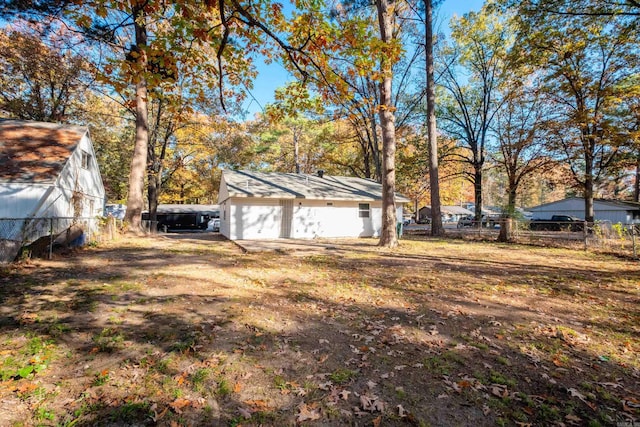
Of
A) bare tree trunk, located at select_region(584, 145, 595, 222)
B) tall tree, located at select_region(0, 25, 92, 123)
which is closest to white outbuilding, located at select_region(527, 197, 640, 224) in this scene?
bare tree trunk, located at select_region(584, 145, 595, 222)

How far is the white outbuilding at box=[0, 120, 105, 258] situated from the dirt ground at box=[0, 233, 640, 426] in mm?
5854

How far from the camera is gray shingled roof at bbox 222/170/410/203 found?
49.7 ft

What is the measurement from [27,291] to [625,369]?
8808mm

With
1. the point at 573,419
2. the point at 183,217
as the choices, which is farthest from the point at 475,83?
the point at 183,217

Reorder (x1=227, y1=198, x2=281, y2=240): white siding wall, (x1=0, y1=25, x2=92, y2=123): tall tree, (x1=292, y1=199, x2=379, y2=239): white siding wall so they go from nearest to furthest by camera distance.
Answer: (x1=227, y1=198, x2=281, y2=240): white siding wall
(x1=0, y1=25, x2=92, y2=123): tall tree
(x1=292, y1=199, x2=379, y2=239): white siding wall

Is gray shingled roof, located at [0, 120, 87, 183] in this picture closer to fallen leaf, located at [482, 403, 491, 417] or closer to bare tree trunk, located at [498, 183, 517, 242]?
fallen leaf, located at [482, 403, 491, 417]

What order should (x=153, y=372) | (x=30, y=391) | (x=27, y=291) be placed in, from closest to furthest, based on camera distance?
(x=30, y=391) → (x=153, y=372) → (x=27, y=291)

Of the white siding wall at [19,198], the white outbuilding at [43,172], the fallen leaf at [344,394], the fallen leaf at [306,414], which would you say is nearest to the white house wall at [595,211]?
the fallen leaf at [344,394]

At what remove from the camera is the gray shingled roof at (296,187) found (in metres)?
15.1

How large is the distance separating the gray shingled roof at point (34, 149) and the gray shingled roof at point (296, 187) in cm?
689

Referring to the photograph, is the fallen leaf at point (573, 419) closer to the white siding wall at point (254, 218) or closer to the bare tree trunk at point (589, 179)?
the white siding wall at point (254, 218)

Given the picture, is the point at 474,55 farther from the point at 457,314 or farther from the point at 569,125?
the point at 457,314

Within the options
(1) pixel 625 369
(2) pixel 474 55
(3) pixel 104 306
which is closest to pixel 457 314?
(1) pixel 625 369

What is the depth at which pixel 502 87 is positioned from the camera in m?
19.1
